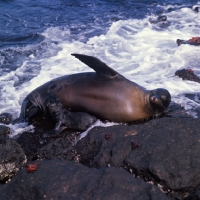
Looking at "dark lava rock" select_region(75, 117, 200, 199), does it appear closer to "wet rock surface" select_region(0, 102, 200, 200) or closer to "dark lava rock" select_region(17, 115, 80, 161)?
"wet rock surface" select_region(0, 102, 200, 200)

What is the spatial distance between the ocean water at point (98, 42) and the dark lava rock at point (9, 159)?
216 centimetres

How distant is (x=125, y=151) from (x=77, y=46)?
20.4ft

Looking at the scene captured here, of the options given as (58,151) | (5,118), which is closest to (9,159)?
(58,151)

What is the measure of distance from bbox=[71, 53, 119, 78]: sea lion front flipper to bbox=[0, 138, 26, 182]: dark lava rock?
1.67m

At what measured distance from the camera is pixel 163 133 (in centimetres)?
374

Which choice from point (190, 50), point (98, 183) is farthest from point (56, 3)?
point (98, 183)

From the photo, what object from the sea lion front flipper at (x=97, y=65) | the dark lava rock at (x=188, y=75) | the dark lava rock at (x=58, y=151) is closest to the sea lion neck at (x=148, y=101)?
the sea lion front flipper at (x=97, y=65)

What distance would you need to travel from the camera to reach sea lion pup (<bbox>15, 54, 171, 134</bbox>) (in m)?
4.78

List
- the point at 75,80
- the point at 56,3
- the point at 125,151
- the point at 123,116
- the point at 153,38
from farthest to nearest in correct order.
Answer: the point at 56,3, the point at 153,38, the point at 75,80, the point at 123,116, the point at 125,151

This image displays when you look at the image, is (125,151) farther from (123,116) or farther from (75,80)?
(75,80)

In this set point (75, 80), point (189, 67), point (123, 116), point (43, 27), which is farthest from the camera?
point (43, 27)

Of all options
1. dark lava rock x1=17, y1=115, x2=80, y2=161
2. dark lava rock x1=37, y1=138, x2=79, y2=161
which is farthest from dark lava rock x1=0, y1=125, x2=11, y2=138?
dark lava rock x1=37, y1=138, x2=79, y2=161

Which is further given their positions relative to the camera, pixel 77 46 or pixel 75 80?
pixel 77 46

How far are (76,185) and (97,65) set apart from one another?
232 centimetres
